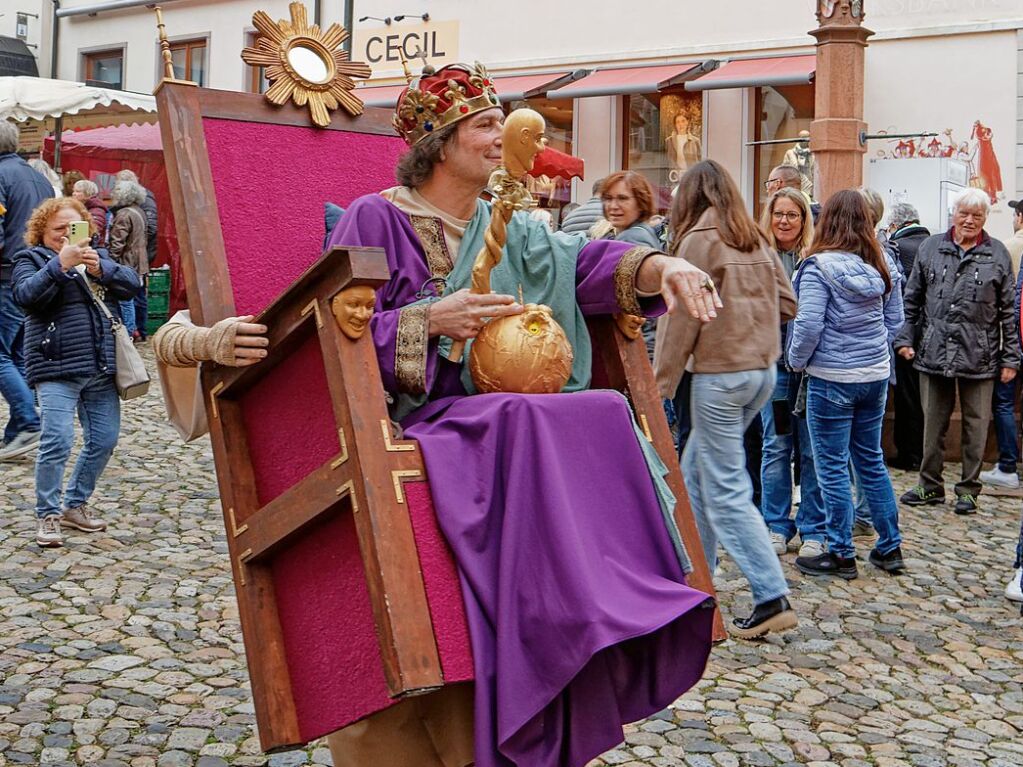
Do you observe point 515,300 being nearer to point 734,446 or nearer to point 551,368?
point 551,368

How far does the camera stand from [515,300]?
2.91 metres

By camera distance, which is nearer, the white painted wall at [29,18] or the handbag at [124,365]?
the handbag at [124,365]

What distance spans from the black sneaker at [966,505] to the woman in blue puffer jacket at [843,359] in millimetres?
1582

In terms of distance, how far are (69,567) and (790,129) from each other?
448 inches

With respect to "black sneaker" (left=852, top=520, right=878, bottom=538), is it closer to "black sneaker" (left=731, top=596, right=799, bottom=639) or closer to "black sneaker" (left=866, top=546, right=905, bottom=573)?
"black sneaker" (left=866, top=546, right=905, bottom=573)

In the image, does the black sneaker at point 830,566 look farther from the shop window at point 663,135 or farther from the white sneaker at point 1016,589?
the shop window at point 663,135

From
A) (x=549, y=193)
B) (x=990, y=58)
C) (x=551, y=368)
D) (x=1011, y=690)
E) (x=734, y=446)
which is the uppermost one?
(x=990, y=58)

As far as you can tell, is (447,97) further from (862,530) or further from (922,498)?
(922,498)

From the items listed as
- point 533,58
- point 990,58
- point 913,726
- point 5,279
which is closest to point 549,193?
point 533,58

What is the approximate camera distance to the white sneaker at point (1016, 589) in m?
5.49

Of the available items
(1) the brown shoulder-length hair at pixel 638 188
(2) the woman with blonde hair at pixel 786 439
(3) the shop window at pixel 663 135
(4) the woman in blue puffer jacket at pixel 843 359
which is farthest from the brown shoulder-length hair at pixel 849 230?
(3) the shop window at pixel 663 135

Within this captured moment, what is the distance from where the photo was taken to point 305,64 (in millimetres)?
3520

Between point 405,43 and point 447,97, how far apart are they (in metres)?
15.5

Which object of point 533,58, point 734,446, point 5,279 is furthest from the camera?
point 533,58
